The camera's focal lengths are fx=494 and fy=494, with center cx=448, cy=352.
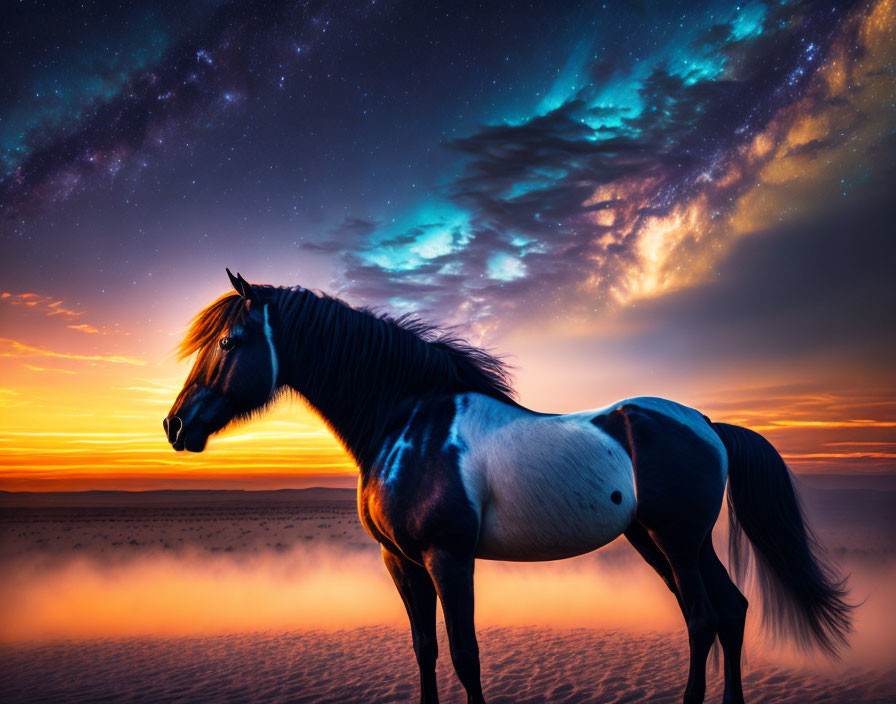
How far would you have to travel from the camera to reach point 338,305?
12.5 feet

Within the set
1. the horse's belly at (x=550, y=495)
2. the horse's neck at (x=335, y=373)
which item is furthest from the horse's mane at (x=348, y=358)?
the horse's belly at (x=550, y=495)

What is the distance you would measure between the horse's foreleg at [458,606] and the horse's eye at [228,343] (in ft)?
6.55

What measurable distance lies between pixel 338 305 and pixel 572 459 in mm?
2066

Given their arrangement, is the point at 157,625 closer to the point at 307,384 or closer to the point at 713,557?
the point at 307,384

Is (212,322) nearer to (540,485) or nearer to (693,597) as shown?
(540,485)

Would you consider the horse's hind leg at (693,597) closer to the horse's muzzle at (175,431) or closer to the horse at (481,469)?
the horse at (481,469)

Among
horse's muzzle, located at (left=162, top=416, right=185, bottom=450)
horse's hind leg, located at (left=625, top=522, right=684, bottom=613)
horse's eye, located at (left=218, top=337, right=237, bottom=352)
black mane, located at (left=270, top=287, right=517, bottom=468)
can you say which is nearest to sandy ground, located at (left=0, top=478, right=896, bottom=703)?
horse's hind leg, located at (left=625, top=522, right=684, bottom=613)

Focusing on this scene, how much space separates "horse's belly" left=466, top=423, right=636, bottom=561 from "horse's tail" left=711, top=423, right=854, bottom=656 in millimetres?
1201

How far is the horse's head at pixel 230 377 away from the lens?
353 cm

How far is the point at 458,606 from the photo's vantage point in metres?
2.96

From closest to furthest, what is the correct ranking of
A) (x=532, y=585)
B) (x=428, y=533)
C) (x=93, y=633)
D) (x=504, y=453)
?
(x=428, y=533) → (x=504, y=453) → (x=93, y=633) → (x=532, y=585)

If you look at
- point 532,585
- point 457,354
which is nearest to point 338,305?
point 457,354

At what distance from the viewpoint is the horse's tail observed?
382 centimetres

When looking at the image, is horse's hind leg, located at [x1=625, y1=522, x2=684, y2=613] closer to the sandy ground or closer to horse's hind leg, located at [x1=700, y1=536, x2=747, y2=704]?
horse's hind leg, located at [x1=700, y1=536, x2=747, y2=704]
